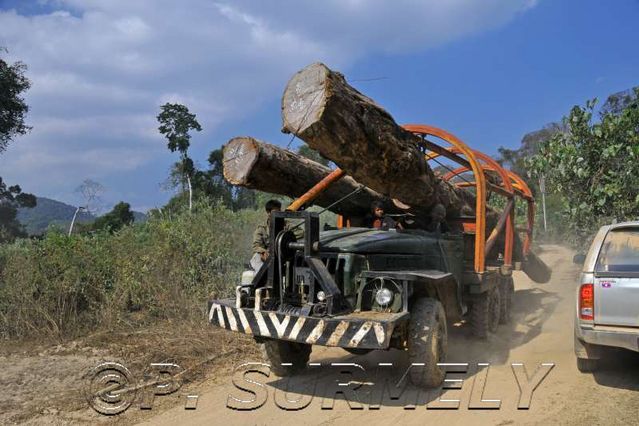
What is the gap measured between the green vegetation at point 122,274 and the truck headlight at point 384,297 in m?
3.71

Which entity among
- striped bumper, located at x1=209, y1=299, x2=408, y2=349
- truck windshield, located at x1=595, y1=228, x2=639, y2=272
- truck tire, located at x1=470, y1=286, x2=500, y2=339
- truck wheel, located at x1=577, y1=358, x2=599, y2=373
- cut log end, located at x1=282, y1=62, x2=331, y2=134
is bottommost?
truck wheel, located at x1=577, y1=358, x2=599, y2=373

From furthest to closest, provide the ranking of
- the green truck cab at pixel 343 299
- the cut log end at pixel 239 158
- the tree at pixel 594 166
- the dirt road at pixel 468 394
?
the tree at pixel 594 166, the cut log end at pixel 239 158, the green truck cab at pixel 343 299, the dirt road at pixel 468 394

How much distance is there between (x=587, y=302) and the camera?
5418mm

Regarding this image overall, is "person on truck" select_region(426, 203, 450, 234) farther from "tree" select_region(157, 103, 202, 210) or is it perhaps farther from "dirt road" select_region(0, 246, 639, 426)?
"tree" select_region(157, 103, 202, 210)

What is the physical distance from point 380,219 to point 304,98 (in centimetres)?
306

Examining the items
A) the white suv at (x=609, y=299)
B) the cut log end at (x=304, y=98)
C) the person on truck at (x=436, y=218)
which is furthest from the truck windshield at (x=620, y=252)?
the cut log end at (x=304, y=98)

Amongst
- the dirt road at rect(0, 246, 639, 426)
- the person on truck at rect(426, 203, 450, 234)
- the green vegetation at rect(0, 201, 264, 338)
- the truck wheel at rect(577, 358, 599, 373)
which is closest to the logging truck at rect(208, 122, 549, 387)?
the dirt road at rect(0, 246, 639, 426)

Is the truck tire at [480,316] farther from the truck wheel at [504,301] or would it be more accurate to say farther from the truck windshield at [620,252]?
the truck windshield at [620,252]

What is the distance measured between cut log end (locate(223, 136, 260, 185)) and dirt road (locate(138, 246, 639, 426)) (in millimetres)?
2347

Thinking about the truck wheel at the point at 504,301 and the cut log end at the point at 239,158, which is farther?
the truck wheel at the point at 504,301

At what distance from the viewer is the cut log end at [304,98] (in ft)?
16.2

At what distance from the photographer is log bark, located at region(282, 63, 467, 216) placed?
4.98m

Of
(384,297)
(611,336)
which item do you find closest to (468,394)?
(384,297)

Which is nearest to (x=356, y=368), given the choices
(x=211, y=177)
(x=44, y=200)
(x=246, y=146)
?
(x=246, y=146)
